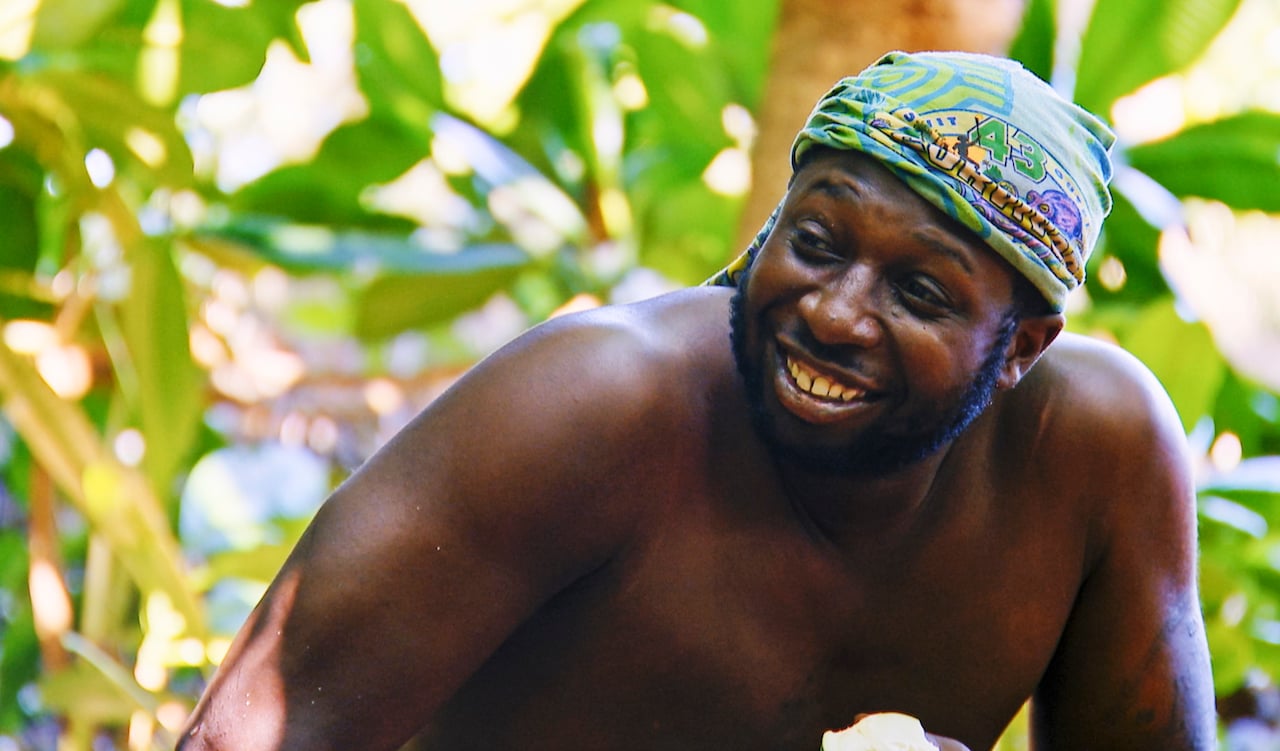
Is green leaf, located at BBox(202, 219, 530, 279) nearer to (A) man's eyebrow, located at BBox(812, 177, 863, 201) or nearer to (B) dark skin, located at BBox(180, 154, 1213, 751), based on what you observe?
(B) dark skin, located at BBox(180, 154, 1213, 751)

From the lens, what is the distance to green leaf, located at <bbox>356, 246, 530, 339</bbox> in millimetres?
2355

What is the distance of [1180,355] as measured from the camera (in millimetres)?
2094

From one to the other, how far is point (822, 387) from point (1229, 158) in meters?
1.60

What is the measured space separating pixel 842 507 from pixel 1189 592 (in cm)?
34

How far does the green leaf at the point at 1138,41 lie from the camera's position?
2.27 metres

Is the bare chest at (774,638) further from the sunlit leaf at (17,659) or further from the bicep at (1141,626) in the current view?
the sunlit leaf at (17,659)

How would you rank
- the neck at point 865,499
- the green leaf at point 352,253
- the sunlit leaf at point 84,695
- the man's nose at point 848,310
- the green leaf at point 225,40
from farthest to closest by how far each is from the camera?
the green leaf at point 352,253
the green leaf at point 225,40
the sunlit leaf at point 84,695
the neck at point 865,499
the man's nose at point 848,310

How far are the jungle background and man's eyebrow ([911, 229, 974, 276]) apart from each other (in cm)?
103

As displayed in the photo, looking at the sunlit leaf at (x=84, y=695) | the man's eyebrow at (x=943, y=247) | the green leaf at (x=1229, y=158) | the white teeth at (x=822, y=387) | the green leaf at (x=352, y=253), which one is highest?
the man's eyebrow at (x=943, y=247)

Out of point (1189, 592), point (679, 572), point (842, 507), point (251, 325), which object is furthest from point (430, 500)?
point (251, 325)

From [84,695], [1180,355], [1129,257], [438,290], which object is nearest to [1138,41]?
[1129,257]

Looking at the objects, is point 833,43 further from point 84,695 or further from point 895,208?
point 84,695

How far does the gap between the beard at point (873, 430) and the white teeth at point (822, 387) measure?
0.12 feet

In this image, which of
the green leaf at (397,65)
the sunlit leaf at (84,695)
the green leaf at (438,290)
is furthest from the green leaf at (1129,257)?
the sunlit leaf at (84,695)
